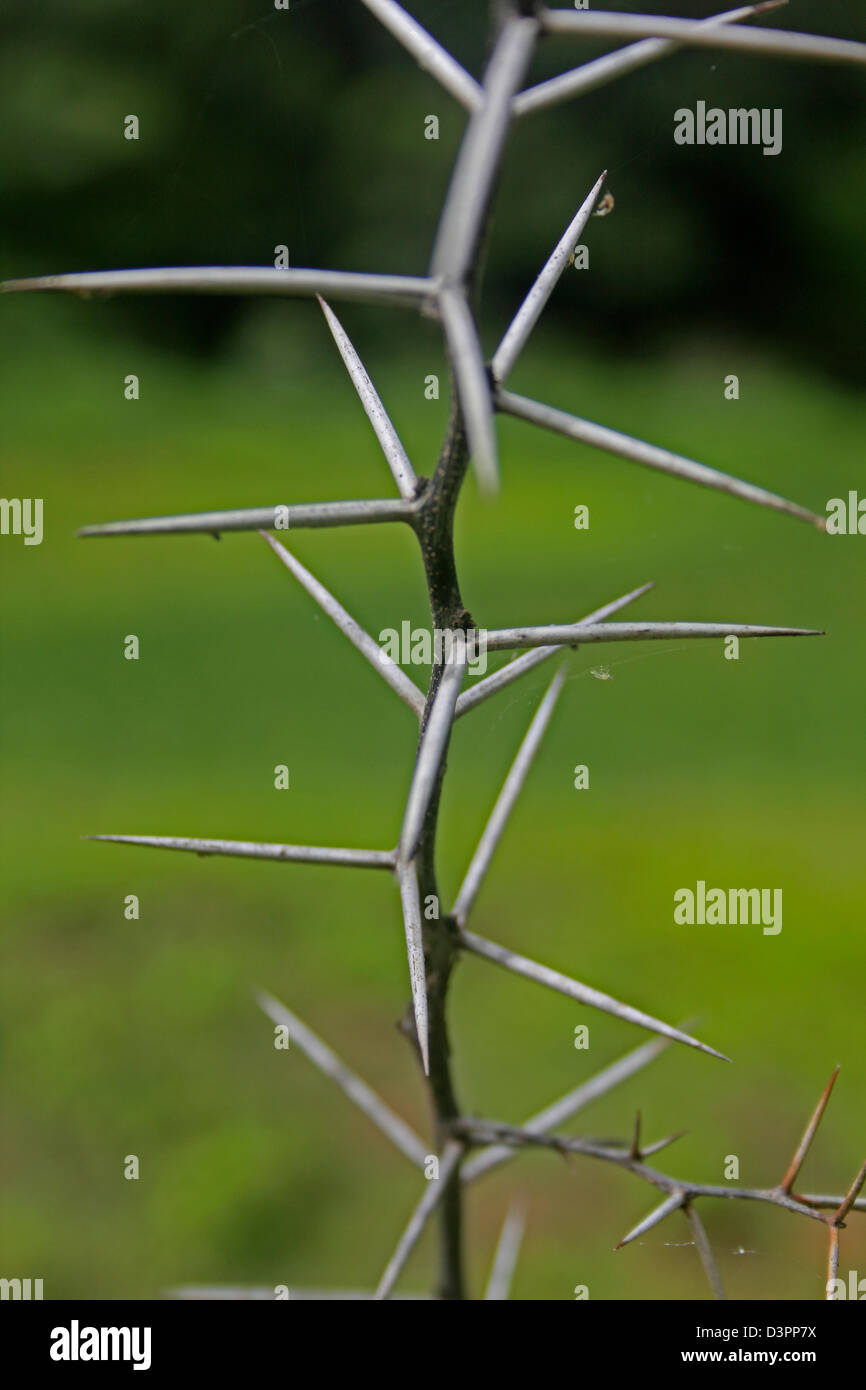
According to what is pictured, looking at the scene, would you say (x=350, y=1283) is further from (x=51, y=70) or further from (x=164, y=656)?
(x=51, y=70)

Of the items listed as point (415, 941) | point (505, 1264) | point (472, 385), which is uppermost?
point (472, 385)

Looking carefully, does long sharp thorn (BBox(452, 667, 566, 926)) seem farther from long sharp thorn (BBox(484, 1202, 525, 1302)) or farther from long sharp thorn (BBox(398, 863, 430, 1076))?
long sharp thorn (BBox(484, 1202, 525, 1302))

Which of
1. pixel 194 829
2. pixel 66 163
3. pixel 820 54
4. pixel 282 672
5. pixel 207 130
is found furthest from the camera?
pixel 66 163

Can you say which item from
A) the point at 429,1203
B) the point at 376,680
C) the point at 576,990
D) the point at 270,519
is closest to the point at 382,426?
the point at 270,519

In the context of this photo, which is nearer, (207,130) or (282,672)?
(207,130)

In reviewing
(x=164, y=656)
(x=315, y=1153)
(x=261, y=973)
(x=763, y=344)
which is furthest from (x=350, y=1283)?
(x=763, y=344)

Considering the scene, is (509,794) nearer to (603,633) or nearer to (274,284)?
(603,633)

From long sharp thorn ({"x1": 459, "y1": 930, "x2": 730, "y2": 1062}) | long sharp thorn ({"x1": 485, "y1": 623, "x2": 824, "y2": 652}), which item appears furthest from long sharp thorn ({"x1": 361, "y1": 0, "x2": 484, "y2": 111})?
long sharp thorn ({"x1": 459, "y1": 930, "x2": 730, "y2": 1062})
